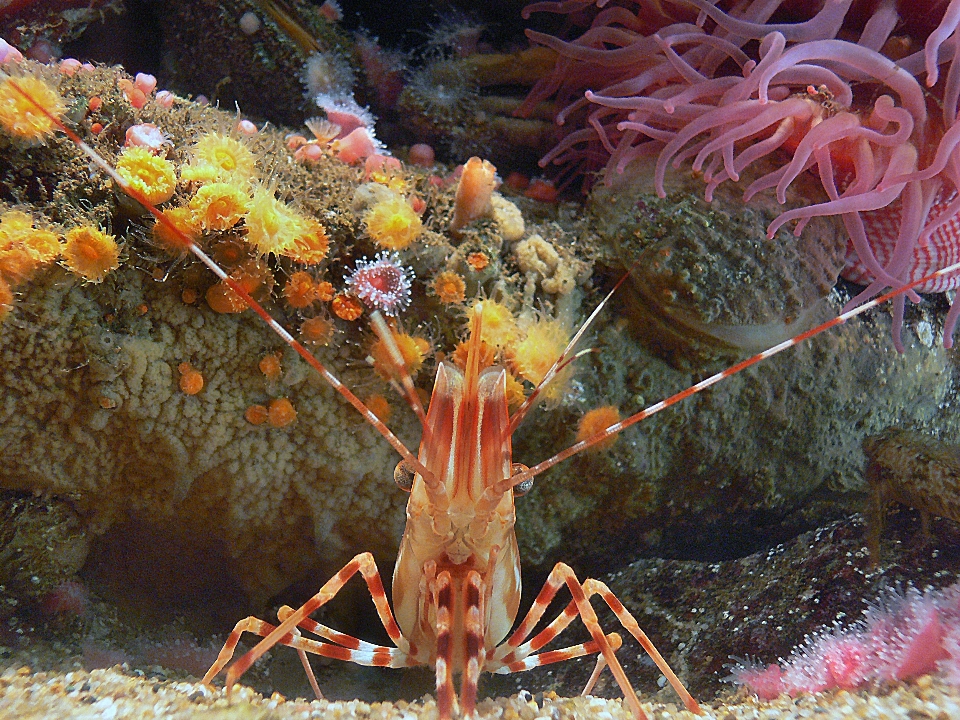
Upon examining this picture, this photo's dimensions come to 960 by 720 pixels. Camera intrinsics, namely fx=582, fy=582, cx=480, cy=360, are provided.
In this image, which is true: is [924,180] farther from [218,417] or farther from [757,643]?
[218,417]

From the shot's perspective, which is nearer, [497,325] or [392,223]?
[392,223]

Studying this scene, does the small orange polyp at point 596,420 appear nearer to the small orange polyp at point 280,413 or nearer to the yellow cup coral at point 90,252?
the small orange polyp at point 280,413

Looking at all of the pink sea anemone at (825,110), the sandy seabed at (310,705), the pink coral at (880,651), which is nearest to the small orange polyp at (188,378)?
the sandy seabed at (310,705)

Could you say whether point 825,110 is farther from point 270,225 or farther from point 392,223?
point 270,225

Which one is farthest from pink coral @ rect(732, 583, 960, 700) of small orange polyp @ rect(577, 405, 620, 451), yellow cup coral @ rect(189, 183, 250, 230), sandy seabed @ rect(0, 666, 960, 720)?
yellow cup coral @ rect(189, 183, 250, 230)

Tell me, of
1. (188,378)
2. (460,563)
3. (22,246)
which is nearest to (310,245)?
(188,378)

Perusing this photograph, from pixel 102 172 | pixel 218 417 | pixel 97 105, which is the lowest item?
pixel 218 417

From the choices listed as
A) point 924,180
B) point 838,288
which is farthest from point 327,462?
point 924,180
